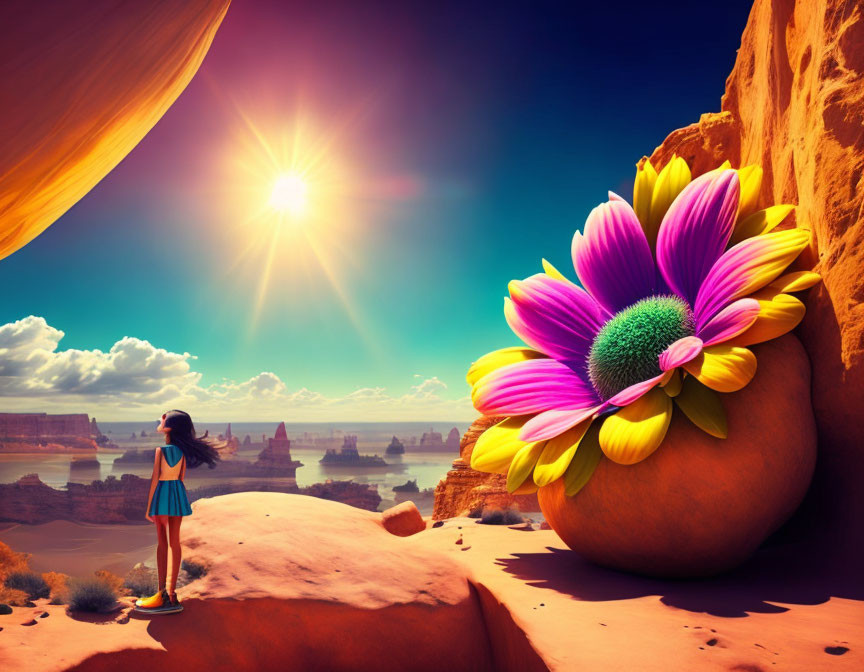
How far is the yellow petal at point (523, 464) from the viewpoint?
4113mm

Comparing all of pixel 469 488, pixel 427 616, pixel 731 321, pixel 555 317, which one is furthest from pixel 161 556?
pixel 469 488

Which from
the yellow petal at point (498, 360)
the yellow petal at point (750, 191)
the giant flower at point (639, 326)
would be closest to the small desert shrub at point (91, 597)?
the giant flower at point (639, 326)

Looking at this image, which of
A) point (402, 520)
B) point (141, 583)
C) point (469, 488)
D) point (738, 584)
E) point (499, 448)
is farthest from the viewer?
point (469, 488)

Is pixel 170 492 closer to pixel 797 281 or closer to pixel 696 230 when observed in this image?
pixel 696 230

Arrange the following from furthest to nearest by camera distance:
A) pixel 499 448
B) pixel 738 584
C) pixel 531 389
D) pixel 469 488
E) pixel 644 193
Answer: pixel 469 488 < pixel 644 193 < pixel 531 389 < pixel 499 448 < pixel 738 584

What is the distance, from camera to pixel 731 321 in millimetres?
A: 3551

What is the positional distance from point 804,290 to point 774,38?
262 cm

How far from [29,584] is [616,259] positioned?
563 cm

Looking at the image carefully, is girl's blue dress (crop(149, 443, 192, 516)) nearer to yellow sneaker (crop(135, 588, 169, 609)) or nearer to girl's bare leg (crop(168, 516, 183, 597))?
girl's bare leg (crop(168, 516, 183, 597))

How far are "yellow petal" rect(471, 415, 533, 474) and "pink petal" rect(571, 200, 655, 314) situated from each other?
1406 mm

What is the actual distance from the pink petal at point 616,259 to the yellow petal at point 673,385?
115cm

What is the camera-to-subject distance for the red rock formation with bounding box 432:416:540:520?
1231 centimetres

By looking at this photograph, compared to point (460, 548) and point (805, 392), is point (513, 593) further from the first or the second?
point (805, 392)

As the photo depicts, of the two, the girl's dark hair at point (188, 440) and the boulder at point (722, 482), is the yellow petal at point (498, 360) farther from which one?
the girl's dark hair at point (188, 440)
